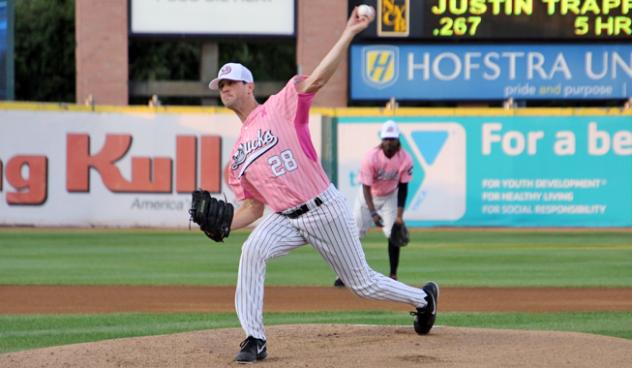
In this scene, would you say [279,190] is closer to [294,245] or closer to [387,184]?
[294,245]

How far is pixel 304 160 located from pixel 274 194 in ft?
0.85

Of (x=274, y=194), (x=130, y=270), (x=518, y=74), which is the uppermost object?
(x=518, y=74)

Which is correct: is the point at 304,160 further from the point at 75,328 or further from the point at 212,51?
the point at 212,51

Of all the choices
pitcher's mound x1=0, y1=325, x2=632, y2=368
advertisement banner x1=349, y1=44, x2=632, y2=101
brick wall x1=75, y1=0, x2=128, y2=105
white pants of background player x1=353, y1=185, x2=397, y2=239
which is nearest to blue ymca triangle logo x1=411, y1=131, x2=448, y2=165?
advertisement banner x1=349, y1=44, x2=632, y2=101

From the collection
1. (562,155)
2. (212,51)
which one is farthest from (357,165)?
(212,51)

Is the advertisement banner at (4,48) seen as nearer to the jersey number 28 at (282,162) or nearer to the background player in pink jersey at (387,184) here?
the background player in pink jersey at (387,184)

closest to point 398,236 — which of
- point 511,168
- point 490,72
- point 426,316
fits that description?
point 426,316

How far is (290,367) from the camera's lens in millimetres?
6836

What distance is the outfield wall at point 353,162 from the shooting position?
80.1ft

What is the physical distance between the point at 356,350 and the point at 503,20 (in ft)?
66.7

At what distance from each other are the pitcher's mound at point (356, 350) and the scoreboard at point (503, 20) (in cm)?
1897

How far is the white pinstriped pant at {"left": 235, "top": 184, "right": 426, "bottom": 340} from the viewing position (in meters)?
7.13

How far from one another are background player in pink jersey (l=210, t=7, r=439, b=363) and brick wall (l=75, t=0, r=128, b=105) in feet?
75.3

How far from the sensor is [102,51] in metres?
29.8
